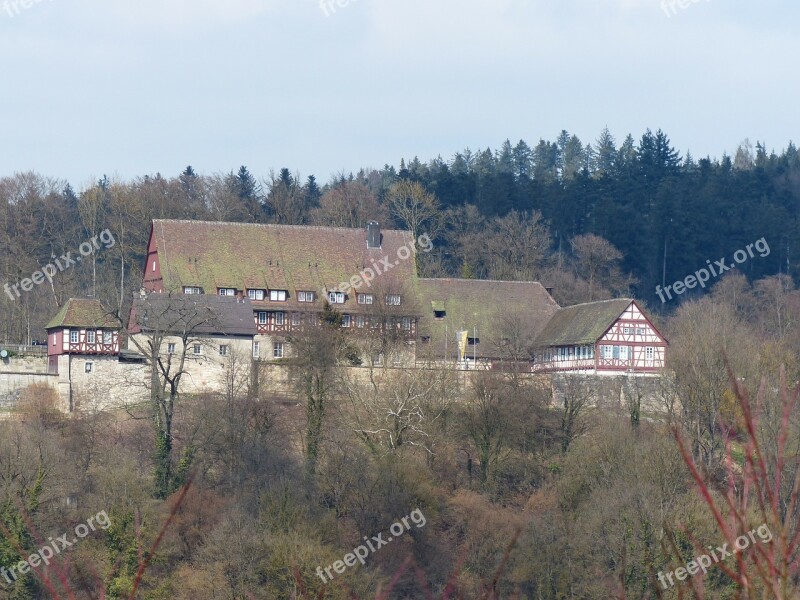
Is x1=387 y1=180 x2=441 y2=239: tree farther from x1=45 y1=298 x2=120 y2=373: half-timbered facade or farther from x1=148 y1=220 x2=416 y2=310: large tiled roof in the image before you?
x1=45 y1=298 x2=120 y2=373: half-timbered facade

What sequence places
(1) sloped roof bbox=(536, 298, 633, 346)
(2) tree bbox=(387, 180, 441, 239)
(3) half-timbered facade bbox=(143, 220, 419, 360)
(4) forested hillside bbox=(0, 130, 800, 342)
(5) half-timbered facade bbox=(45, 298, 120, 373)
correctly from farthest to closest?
(2) tree bbox=(387, 180, 441, 239), (4) forested hillside bbox=(0, 130, 800, 342), (1) sloped roof bbox=(536, 298, 633, 346), (3) half-timbered facade bbox=(143, 220, 419, 360), (5) half-timbered facade bbox=(45, 298, 120, 373)

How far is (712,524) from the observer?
2941 cm

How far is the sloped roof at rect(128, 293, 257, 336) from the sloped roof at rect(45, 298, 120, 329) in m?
1.06

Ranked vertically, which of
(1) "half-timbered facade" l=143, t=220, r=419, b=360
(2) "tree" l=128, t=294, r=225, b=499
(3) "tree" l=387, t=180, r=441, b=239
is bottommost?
(2) "tree" l=128, t=294, r=225, b=499

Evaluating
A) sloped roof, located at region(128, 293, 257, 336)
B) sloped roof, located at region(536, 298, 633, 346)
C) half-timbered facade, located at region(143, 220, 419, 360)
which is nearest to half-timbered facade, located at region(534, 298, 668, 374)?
sloped roof, located at region(536, 298, 633, 346)

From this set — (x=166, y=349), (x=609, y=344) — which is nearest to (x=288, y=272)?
(x=166, y=349)

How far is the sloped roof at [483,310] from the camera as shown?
49.0m

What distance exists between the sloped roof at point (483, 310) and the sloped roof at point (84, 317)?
487 inches

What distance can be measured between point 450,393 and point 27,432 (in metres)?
12.6

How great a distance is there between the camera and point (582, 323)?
47688mm

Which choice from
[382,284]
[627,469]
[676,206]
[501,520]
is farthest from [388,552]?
[676,206]

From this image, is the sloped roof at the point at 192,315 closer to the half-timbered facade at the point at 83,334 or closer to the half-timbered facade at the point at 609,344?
the half-timbered facade at the point at 83,334

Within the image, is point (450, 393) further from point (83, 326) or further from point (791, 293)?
point (791, 293)

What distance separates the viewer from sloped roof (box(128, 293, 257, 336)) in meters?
39.7
